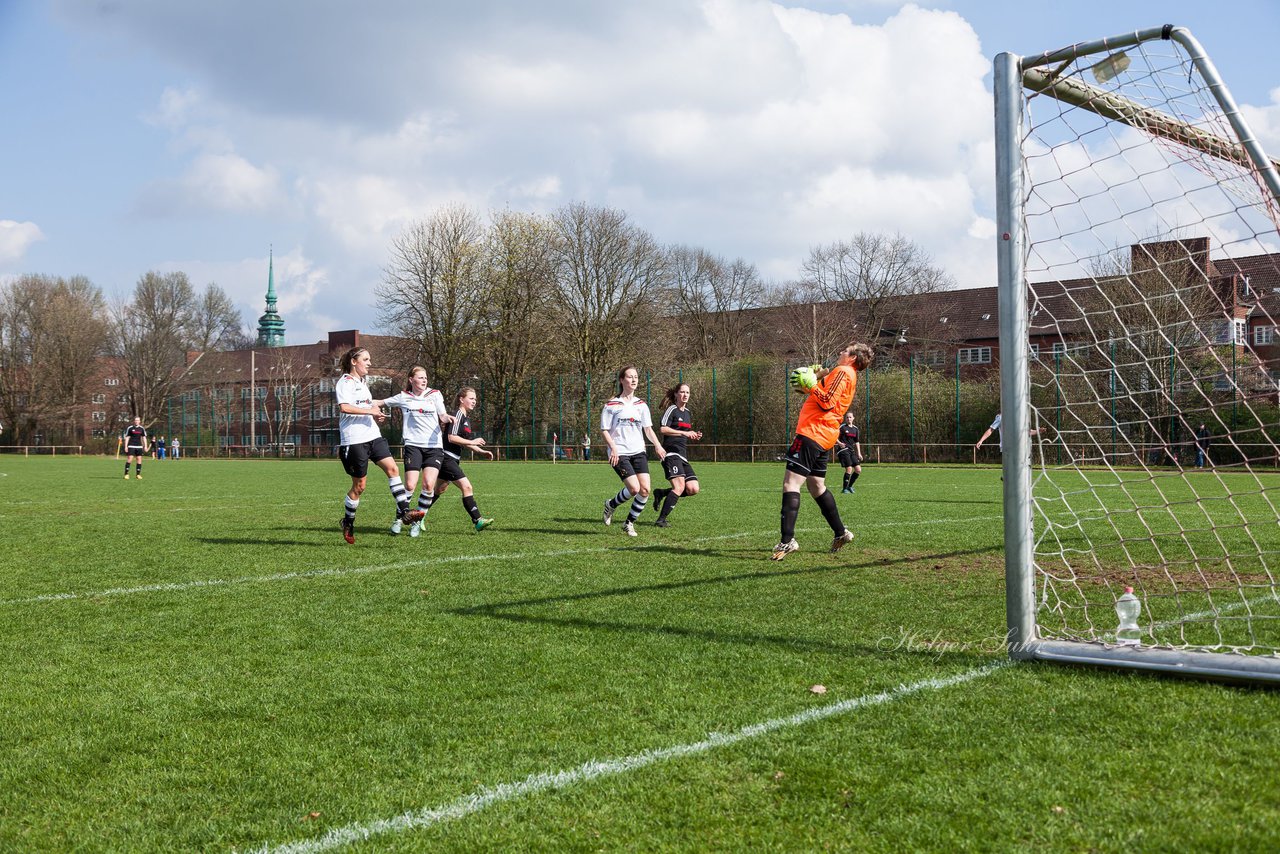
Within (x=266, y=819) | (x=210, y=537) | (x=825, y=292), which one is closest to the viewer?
(x=266, y=819)

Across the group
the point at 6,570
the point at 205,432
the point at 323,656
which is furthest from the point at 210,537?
the point at 205,432

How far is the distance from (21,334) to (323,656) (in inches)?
2822

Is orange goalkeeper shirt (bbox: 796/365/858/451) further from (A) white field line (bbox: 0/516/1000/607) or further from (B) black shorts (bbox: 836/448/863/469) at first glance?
(B) black shorts (bbox: 836/448/863/469)

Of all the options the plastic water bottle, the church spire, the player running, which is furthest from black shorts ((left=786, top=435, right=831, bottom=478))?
the church spire

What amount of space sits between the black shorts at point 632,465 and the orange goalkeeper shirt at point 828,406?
3.21 m

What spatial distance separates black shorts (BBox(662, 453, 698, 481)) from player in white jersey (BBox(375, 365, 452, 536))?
2.72 m

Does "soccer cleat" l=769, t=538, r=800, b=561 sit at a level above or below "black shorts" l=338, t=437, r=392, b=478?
below

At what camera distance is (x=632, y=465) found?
11.6 meters

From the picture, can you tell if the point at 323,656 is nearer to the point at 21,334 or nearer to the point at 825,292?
the point at 825,292

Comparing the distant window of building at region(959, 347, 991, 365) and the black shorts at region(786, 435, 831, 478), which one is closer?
the black shorts at region(786, 435, 831, 478)

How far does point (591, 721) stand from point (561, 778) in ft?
2.08

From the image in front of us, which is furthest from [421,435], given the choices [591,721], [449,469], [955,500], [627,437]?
[955,500]

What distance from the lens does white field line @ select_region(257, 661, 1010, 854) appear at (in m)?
2.90

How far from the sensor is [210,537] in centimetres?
1091
